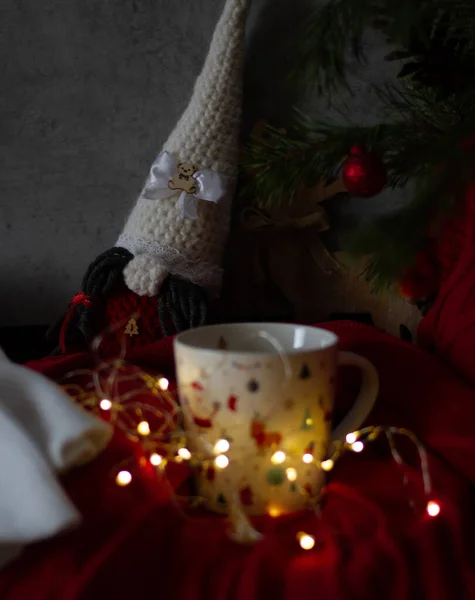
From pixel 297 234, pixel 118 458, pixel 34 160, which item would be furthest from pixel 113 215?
pixel 118 458

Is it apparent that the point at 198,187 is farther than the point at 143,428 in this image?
Yes

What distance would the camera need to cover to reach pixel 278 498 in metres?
0.36

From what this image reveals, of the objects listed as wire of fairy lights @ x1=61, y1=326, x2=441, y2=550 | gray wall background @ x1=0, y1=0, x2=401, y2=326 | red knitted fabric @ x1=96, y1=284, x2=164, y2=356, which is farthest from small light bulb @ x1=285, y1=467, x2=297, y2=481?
gray wall background @ x1=0, y1=0, x2=401, y2=326

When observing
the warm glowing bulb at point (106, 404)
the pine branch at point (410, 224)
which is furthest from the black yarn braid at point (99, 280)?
the pine branch at point (410, 224)

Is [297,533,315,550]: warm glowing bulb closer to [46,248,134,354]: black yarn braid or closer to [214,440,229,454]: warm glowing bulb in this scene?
[214,440,229,454]: warm glowing bulb

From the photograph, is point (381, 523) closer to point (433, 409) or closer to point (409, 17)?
point (433, 409)

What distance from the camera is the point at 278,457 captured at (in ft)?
1.16

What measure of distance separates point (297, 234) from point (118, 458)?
0.48 metres

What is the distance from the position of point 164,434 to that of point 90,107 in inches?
21.6

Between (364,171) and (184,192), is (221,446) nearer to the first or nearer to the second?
(364,171)

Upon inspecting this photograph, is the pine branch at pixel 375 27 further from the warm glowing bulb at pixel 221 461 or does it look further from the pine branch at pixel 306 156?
the warm glowing bulb at pixel 221 461

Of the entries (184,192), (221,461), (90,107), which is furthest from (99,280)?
(221,461)

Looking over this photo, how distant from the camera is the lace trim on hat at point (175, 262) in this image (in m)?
0.66

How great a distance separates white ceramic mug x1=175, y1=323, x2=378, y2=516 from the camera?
34cm
